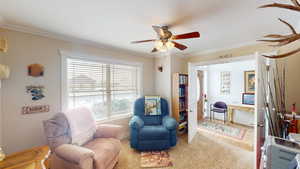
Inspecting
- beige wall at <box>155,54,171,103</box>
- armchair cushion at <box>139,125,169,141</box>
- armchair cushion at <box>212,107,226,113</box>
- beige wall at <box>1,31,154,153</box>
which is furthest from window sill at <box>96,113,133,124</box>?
armchair cushion at <box>212,107,226,113</box>

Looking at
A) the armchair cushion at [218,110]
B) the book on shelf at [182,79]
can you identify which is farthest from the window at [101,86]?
the armchair cushion at [218,110]

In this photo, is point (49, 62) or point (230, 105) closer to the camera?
point (49, 62)

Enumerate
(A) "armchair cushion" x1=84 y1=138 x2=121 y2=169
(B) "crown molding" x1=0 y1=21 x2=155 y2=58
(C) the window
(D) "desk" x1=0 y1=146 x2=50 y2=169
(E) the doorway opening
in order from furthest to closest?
(E) the doorway opening, (C) the window, (B) "crown molding" x1=0 y1=21 x2=155 y2=58, (A) "armchair cushion" x1=84 y1=138 x2=121 y2=169, (D) "desk" x1=0 y1=146 x2=50 y2=169

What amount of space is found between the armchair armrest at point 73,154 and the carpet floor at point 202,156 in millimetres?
844

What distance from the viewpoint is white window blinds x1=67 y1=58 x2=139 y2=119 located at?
250 centimetres

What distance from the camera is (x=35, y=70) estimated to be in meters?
2.00

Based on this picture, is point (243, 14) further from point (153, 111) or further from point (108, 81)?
point (108, 81)

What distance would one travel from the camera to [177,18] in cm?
164

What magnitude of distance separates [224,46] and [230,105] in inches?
105

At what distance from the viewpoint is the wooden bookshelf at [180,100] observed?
3229 millimetres

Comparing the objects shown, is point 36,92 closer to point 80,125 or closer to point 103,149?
point 80,125

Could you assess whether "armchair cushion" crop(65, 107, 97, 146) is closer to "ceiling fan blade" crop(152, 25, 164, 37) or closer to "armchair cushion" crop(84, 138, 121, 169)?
"armchair cushion" crop(84, 138, 121, 169)

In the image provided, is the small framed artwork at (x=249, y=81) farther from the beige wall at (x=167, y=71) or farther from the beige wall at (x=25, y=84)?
the beige wall at (x=25, y=84)

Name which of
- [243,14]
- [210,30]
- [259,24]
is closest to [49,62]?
[210,30]
